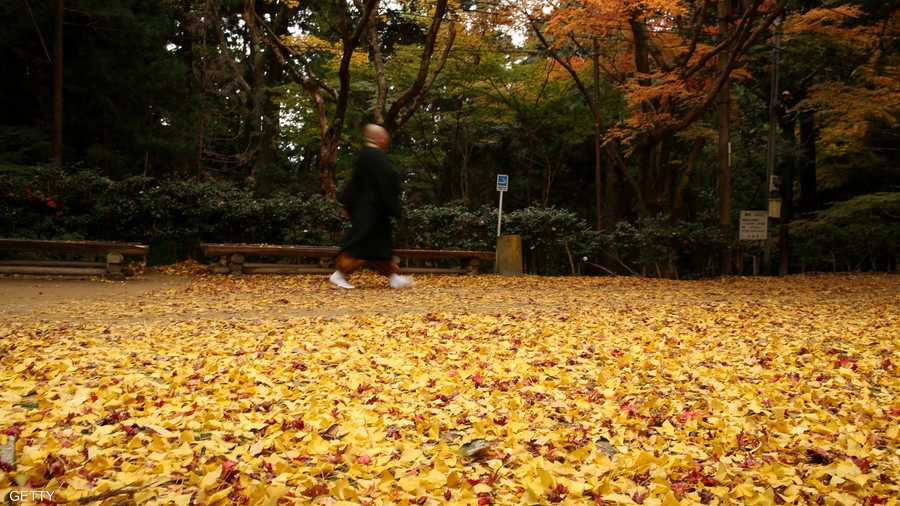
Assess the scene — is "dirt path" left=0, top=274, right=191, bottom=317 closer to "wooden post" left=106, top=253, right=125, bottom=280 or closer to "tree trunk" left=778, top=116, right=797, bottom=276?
"wooden post" left=106, top=253, right=125, bottom=280

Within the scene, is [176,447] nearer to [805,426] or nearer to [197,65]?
[805,426]

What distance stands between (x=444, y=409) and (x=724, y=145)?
35.2 feet

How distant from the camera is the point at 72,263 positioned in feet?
28.6

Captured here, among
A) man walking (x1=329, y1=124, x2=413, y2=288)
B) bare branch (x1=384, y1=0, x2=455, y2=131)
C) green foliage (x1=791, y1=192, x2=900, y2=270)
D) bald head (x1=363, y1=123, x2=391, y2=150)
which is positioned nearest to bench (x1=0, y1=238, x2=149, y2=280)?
man walking (x1=329, y1=124, x2=413, y2=288)

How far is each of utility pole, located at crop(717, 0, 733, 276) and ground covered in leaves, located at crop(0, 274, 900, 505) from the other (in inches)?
274

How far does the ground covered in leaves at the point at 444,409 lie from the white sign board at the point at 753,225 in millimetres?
6933

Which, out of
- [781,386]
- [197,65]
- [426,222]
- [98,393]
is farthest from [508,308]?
[197,65]

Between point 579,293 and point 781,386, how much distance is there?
4.82 metres

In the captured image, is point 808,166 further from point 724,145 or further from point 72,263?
point 72,263

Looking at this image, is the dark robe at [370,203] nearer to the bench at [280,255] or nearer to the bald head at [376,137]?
the bald head at [376,137]

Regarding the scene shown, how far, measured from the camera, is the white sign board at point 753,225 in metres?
11.8

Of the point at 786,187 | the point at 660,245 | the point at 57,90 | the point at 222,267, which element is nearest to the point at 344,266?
the point at 222,267

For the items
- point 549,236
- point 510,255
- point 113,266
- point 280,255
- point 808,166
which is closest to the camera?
point 113,266

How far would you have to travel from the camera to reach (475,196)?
19266mm
